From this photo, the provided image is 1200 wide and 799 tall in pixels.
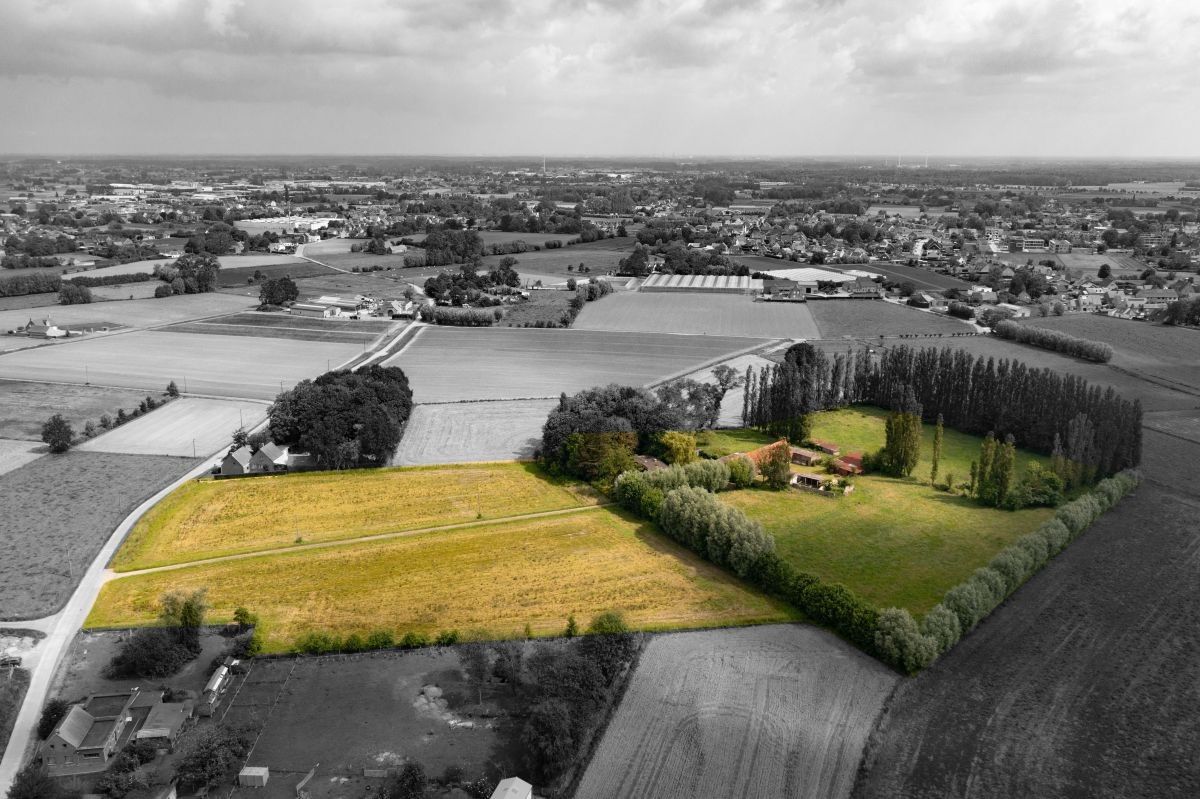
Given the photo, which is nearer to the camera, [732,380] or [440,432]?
[440,432]

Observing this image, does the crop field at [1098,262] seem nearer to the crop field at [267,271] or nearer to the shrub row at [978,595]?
the shrub row at [978,595]

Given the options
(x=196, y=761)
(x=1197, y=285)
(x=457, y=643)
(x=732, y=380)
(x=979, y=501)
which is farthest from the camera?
(x=1197, y=285)

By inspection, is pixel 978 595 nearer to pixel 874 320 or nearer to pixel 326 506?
pixel 326 506

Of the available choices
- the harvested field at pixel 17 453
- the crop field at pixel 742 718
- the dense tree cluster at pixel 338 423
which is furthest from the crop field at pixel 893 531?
the harvested field at pixel 17 453

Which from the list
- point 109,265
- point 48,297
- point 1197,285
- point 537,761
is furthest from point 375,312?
point 1197,285

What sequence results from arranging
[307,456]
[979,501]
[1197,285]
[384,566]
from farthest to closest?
[1197,285]
[307,456]
[979,501]
[384,566]

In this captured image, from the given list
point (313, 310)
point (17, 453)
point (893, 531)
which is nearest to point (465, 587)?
point (893, 531)

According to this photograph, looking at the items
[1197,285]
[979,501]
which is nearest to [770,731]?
[979,501]

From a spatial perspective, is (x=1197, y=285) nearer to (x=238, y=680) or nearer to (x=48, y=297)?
(x=238, y=680)
